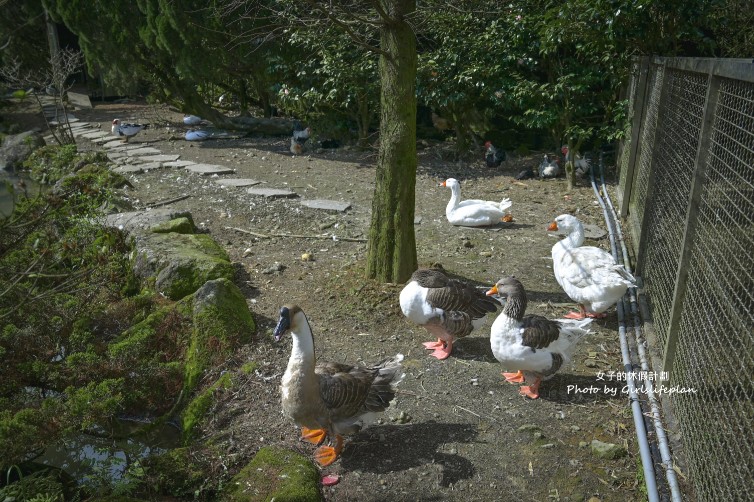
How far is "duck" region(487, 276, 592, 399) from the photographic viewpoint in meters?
4.62

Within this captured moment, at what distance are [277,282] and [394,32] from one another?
292cm

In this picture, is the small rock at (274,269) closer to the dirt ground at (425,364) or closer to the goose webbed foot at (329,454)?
the dirt ground at (425,364)

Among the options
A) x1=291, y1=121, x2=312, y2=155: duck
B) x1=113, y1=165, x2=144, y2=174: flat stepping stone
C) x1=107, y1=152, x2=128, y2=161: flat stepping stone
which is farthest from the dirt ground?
x1=107, y1=152, x2=128, y2=161: flat stepping stone

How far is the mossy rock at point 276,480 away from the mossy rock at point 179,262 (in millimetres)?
2880

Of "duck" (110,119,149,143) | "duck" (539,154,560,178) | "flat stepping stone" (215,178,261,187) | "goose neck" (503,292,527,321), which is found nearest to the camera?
"goose neck" (503,292,527,321)

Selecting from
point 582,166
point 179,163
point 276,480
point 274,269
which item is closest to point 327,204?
point 274,269

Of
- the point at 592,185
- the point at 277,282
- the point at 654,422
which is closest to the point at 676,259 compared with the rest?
the point at 654,422

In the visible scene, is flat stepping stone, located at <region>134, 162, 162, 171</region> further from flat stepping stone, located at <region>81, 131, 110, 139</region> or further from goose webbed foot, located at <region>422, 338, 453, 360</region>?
goose webbed foot, located at <region>422, 338, 453, 360</region>

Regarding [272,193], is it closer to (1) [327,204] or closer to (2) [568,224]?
(1) [327,204]

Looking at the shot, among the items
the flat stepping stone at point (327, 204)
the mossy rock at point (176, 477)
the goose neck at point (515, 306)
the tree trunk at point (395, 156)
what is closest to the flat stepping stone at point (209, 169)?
the flat stepping stone at point (327, 204)

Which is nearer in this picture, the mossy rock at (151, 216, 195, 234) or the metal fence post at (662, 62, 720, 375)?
the metal fence post at (662, 62, 720, 375)

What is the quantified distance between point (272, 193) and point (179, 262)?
3.65 metres

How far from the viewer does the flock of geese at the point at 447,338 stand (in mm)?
4098

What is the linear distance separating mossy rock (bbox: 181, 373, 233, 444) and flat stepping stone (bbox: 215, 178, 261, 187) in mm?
6228
